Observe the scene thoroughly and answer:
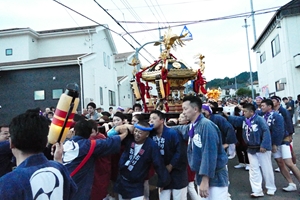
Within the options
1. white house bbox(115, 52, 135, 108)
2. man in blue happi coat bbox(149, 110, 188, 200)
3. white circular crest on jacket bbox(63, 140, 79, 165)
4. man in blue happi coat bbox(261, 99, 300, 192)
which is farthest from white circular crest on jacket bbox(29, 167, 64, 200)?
white house bbox(115, 52, 135, 108)

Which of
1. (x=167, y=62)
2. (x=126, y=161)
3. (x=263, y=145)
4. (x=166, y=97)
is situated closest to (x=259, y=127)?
(x=263, y=145)

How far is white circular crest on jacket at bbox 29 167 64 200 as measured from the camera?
155 centimetres

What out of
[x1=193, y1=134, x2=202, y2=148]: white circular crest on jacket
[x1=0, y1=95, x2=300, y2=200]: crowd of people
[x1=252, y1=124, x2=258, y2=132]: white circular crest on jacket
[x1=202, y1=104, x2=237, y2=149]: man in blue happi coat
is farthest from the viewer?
[x1=252, y1=124, x2=258, y2=132]: white circular crest on jacket

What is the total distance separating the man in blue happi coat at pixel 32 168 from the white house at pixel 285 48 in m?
15.9

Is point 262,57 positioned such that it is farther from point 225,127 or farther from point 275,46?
point 225,127

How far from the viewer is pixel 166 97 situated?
5996mm

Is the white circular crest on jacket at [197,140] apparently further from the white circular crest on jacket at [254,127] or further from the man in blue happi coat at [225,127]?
the white circular crest on jacket at [254,127]

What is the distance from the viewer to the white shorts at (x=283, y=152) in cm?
529

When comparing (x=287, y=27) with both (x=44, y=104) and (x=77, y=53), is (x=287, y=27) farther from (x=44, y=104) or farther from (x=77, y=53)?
(x=44, y=104)

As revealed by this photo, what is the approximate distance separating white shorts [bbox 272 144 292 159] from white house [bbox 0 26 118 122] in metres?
12.8

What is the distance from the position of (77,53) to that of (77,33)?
4.66 feet

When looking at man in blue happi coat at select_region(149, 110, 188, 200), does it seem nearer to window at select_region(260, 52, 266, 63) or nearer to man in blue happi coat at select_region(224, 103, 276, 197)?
man in blue happi coat at select_region(224, 103, 276, 197)

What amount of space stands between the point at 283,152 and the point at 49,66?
14911 millimetres

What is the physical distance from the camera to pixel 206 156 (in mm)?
2904
